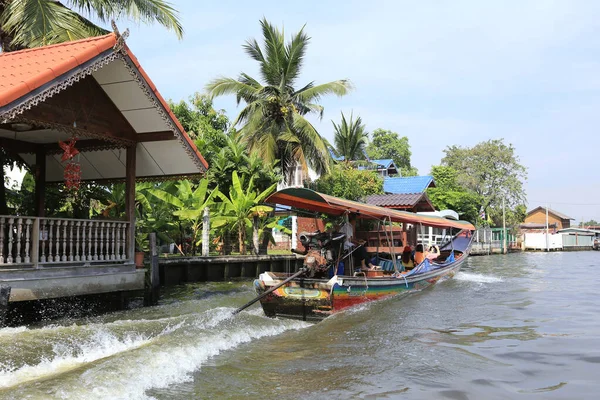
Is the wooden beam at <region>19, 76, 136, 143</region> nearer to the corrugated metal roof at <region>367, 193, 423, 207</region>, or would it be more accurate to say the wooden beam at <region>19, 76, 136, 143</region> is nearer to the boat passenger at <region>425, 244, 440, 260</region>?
the boat passenger at <region>425, 244, 440, 260</region>

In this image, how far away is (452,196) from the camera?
33.2 meters

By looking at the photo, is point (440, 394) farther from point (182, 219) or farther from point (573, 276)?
point (573, 276)

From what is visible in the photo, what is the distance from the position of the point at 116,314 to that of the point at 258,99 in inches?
502

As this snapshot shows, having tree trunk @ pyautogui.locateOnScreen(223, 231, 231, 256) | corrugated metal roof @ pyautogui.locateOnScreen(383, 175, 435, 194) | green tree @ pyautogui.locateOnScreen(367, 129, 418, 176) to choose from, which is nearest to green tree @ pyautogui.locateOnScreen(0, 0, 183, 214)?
tree trunk @ pyautogui.locateOnScreen(223, 231, 231, 256)

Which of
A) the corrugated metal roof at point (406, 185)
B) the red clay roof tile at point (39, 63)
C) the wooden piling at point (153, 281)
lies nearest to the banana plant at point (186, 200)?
the wooden piling at point (153, 281)

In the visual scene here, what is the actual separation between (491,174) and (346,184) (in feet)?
61.8

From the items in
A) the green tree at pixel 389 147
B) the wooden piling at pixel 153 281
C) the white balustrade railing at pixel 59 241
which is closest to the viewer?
the white balustrade railing at pixel 59 241

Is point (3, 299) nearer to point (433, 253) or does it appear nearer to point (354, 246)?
point (354, 246)

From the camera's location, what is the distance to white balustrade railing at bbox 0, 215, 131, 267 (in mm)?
7582

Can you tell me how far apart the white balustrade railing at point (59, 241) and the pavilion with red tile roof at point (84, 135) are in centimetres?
2

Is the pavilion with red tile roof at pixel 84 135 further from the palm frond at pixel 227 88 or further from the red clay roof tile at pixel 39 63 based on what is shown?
the palm frond at pixel 227 88

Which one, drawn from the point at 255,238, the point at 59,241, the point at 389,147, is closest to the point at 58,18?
the point at 59,241

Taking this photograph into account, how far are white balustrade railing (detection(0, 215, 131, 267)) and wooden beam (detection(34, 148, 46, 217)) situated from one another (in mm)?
1945

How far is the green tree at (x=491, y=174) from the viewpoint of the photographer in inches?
1459
